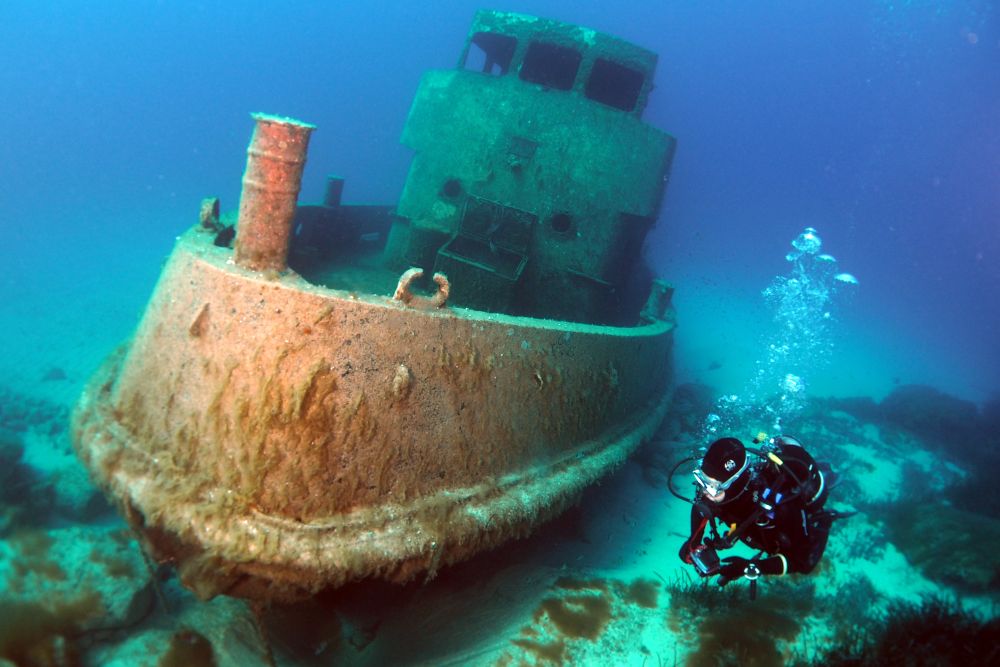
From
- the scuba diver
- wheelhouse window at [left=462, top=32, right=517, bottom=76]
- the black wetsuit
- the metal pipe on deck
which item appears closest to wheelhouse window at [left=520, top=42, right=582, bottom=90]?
wheelhouse window at [left=462, top=32, right=517, bottom=76]

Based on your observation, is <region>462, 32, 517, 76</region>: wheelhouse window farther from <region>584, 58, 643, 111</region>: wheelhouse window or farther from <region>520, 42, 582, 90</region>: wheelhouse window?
<region>584, 58, 643, 111</region>: wheelhouse window

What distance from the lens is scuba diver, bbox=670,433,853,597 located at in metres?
3.00

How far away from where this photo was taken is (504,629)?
3379 millimetres

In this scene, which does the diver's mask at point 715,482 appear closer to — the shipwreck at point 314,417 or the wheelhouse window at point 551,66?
the shipwreck at point 314,417

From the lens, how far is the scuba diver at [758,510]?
3002mm

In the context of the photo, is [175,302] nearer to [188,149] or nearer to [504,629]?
[504,629]

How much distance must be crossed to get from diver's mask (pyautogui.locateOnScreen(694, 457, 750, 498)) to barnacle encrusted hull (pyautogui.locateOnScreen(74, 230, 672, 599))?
1105 mm

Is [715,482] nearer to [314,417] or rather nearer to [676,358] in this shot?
[314,417]

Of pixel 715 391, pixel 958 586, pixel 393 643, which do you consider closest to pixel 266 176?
pixel 393 643

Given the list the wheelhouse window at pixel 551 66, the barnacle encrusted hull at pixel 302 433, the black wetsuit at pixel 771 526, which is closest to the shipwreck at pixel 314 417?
the barnacle encrusted hull at pixel 302 433

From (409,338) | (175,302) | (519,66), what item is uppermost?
(519,66)

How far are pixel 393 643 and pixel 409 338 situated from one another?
216cm

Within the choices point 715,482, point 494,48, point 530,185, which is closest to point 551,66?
point 494,48

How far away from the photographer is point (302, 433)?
2.81 m
